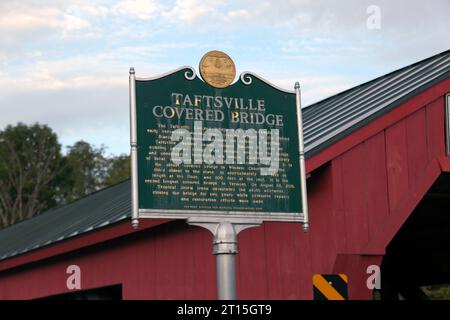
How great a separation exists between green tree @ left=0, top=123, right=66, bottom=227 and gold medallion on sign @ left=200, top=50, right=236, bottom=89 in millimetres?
58872

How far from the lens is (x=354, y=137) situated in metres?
14.6

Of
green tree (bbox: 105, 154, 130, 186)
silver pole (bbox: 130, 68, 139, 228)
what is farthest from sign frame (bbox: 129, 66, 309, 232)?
green tree (bbox: 105, 154, 130, 186)

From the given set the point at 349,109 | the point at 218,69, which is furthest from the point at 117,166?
the point at 218,69

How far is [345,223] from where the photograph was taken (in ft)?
47.5

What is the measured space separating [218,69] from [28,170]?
6027cm

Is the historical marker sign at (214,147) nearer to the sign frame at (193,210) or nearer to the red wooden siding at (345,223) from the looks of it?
the sign frame at (193,210)

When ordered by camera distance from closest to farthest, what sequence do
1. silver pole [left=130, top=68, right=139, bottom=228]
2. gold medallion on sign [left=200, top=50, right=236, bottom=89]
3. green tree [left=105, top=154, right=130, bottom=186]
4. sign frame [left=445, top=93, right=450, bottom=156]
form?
silver pole [left=130, top=68, right=139, bottom=228], gold medallion on sign [left=200, top=50, right=236, bottom=89], sign frame [left=445, top=93, right=450, bottom=156], green tree [left=105, top=154, right=130, bottom=186]

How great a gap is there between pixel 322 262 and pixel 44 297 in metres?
7.98

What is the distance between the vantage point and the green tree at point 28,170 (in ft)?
231

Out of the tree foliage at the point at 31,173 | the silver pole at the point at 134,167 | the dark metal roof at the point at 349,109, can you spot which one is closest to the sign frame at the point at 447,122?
the dark metal roof at the point at 349,109

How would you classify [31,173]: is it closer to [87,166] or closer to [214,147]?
[87,166]

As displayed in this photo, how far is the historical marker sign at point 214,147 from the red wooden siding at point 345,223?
1.77 metres

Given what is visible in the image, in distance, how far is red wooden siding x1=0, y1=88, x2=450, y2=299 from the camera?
14.5m

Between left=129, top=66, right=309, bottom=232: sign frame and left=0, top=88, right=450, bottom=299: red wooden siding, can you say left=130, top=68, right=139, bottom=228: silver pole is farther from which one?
left=0, top=88, right=450, bottom=299: red wooden siding
